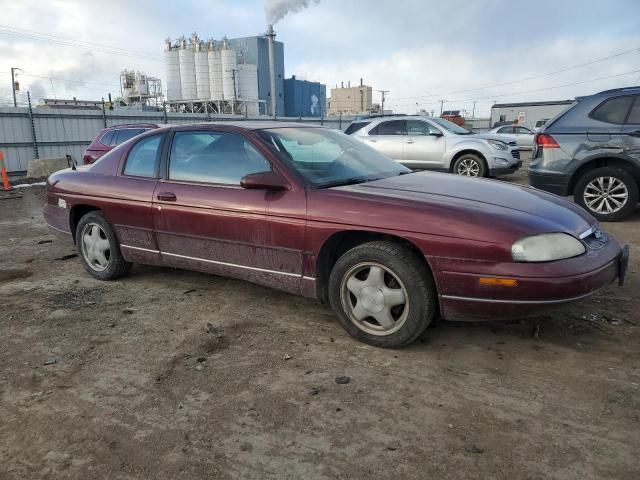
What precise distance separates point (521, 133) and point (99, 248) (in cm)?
2210

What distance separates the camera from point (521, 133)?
23.1 meters

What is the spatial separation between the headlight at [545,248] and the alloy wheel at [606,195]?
449cm

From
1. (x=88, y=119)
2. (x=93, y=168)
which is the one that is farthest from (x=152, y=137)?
(x=88, y=119)

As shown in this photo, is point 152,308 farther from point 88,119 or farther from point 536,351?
point 88,119

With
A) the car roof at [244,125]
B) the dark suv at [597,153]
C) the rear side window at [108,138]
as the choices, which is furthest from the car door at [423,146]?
the car roof at [244,125]

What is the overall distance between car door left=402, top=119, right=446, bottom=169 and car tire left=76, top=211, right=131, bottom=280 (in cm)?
805

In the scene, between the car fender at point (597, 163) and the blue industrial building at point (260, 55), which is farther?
the blue industrial building at point (260, 55)

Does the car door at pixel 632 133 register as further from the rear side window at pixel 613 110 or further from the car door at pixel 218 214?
the car door at pixel 218 214

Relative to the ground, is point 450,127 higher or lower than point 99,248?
higher

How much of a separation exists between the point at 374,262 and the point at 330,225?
0.39 m

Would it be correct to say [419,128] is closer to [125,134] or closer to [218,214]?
[125,134]

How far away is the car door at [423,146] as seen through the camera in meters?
11.3

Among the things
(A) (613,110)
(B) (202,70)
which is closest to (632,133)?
(A) (613,110)

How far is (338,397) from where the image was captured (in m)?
2.69
